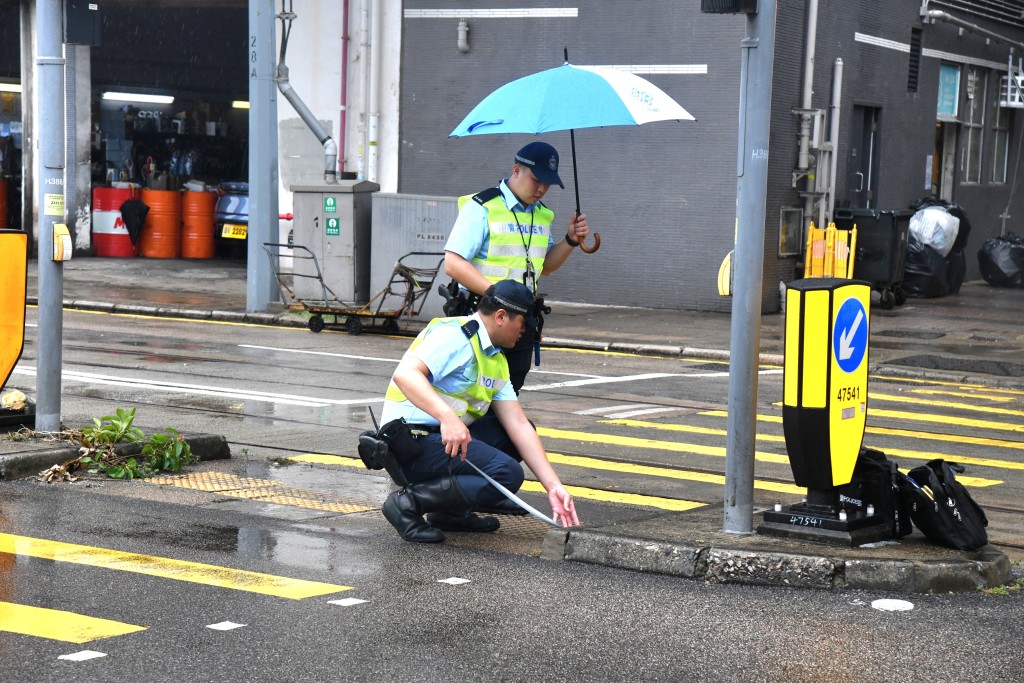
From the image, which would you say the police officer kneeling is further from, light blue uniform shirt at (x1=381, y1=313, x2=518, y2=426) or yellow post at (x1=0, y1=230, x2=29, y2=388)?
yellow post at (x1=0, y1=230, x2=29, y2=388)

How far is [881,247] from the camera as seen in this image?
72.2ft

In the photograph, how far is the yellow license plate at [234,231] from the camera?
28.8 metres

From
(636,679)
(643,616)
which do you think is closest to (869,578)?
(643,616)

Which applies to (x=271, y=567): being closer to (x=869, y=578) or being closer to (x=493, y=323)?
(x=493, y=323)

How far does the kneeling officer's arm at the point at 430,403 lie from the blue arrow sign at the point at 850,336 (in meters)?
1.77

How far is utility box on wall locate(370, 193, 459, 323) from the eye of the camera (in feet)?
62.4

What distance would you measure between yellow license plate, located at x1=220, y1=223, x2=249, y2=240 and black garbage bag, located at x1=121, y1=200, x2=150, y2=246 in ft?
5.10

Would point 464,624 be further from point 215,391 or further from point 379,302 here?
point 379,302

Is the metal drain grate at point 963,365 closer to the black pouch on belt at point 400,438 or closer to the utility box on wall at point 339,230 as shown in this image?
the utility box on wall at point 339,230

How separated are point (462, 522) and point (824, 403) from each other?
77.9 inches

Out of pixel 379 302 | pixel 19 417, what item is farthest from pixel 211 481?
pixel 379 302

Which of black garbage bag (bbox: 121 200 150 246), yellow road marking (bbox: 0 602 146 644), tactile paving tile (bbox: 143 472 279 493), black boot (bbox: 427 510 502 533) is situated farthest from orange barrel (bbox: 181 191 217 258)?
yellow road marking (bbox: 0 602 146 644)

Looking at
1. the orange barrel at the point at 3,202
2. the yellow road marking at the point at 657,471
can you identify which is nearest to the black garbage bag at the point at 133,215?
the orange barrel at the point at 3,202

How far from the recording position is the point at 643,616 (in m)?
6.31
